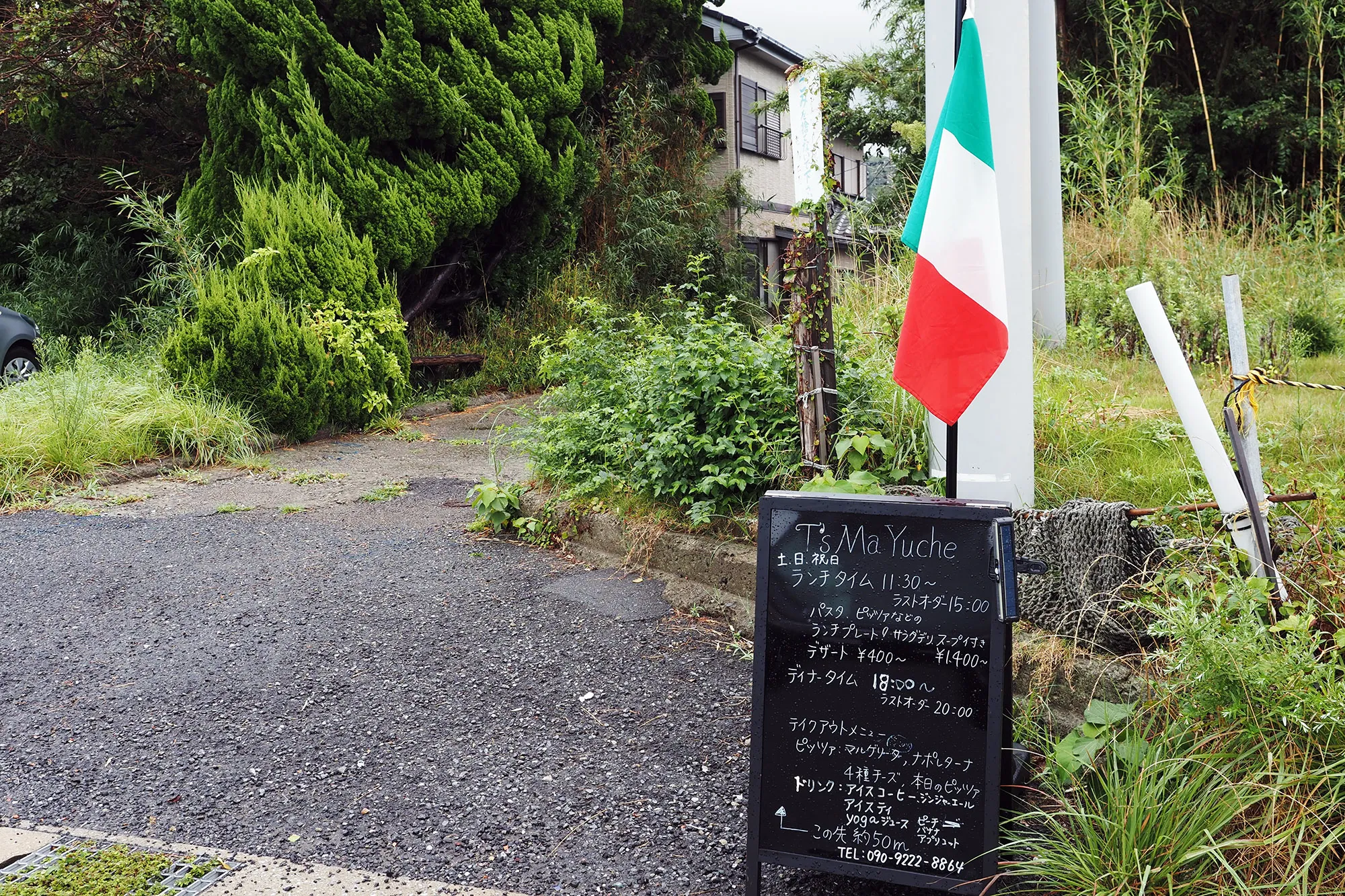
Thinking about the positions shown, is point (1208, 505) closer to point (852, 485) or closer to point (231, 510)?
point (852, 485)

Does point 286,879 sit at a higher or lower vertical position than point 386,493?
lower

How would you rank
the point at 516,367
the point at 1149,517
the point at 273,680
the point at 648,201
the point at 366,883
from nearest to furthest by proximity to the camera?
the point at 366,883
the point at 1149,517
the point at 273,680
the point at 516,367
the point at 648,201

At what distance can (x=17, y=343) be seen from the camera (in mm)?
10672

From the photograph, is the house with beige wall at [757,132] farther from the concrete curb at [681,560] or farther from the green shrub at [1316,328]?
the concrete curb at [681,560]

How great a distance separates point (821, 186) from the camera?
12.2ft

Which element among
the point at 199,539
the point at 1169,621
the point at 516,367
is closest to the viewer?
the point at 1169,621

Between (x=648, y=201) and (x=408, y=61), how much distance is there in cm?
440

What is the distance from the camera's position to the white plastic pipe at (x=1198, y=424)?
Result: 2490mm

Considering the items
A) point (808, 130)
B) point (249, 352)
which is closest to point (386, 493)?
point (249, 352)

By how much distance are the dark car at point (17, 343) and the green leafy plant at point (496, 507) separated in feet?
23.6

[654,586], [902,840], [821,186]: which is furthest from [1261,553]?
[654,586]

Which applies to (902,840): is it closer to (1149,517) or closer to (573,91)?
(1149,517)

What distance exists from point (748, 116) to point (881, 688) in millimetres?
18973

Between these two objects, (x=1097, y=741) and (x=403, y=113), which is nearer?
(x=1097, y=741)
